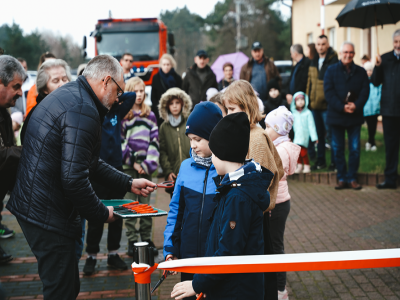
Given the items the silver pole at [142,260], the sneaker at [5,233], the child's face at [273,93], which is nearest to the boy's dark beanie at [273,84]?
the child's face at [273,93]

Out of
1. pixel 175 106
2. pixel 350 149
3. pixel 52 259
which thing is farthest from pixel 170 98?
pixel 350 149

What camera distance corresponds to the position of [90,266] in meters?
5.18

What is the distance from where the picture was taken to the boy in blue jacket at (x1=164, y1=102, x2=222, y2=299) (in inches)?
121

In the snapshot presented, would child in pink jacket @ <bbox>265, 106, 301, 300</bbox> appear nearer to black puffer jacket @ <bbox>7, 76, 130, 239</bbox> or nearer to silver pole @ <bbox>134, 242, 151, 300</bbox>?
black puffer jacket @ <bbox>7, 76, 130, 239</bbox>

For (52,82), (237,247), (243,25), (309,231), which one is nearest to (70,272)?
(237,247)

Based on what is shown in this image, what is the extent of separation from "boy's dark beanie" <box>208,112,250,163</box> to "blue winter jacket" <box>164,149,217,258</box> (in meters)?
0.55

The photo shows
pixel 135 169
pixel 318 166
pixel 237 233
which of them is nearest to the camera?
pixel 237 233

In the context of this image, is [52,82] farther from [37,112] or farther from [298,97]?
[298,97]

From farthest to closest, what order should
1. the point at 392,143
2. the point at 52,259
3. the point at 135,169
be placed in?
the point at 392,143 < the point at 135,169 < the point at 52,259

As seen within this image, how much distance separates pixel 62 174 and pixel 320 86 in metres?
7.76

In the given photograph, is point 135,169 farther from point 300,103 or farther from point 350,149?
point 300,103

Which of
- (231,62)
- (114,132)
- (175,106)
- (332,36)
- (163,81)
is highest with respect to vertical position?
(332,36)

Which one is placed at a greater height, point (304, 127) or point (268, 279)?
point (304, 127)

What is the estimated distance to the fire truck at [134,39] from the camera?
17.9 metres
